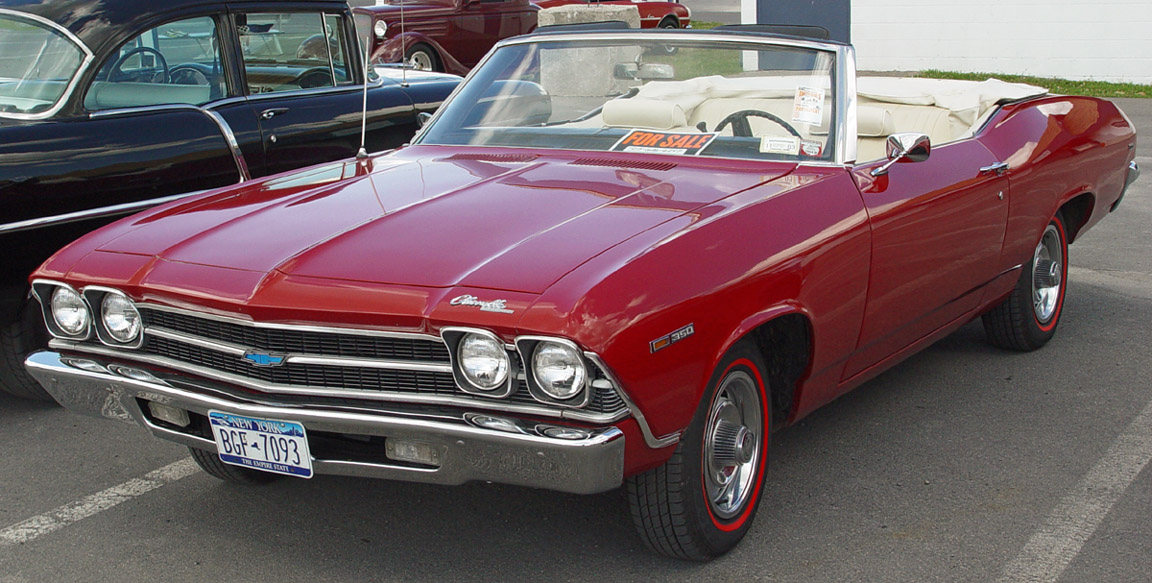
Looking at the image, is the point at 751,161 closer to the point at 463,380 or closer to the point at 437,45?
the point at 463,380

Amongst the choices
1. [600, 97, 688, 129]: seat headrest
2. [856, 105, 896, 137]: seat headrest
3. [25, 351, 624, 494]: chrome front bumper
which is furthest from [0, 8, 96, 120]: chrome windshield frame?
[856, 105, 896, 137]: seat headrest

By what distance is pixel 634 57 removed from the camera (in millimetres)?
4613

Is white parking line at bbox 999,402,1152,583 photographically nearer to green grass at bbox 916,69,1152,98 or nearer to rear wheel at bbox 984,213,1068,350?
rear wheel at bbox 984,213,1068,350

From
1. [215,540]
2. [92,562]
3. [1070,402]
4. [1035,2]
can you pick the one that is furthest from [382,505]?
[1035,2]

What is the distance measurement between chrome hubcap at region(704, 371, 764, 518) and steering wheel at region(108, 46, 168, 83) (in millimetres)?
3384

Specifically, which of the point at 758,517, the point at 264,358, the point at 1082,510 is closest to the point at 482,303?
the point at 264,358

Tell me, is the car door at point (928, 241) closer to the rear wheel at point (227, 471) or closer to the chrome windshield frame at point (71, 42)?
the rear wheel at point (227, 471)

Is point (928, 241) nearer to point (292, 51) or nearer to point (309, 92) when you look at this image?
point (309, 92)

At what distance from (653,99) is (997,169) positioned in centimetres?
140

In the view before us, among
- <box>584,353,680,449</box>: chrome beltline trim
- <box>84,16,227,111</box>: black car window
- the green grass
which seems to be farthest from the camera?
the green grass

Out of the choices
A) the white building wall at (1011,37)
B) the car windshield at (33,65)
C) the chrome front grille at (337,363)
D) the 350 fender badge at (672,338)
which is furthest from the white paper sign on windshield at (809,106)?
the white building wall at (1011,37)

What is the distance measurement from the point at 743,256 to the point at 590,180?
0.75m

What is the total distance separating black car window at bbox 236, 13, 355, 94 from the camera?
6.06 metres

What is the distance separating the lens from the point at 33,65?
5223mm
